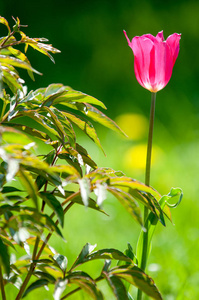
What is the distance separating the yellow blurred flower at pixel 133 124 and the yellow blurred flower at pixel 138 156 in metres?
0.16

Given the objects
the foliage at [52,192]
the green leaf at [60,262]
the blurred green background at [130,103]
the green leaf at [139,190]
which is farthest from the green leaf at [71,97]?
the blurred green background at [130,103]

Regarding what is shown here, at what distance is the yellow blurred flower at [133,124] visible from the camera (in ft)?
9.48

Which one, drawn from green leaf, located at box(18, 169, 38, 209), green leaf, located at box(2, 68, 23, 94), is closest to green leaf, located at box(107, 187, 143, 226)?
green leaf, located at box(18, 169, 38, 209)

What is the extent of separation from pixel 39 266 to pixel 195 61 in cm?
320

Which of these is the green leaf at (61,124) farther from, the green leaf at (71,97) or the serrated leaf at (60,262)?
the serrated leaf at (60,262)

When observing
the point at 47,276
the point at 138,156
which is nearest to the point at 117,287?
the point at 47,276

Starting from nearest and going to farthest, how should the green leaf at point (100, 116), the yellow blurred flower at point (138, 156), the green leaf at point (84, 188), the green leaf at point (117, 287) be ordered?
the green leaf at point (84, 188)
the green leaf at point (117, 287)
the green leaf at point (100, 116)
the yellow blurred flower at point (138, 156)

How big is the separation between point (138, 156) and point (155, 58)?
1.74m

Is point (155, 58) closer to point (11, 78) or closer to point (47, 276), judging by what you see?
point (11, 78)

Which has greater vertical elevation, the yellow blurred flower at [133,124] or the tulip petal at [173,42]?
the tulip petal at [173,42]

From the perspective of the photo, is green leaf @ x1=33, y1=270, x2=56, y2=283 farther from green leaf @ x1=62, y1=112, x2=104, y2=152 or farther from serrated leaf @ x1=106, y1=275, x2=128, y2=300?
green leaf @ x1=62, y1=112, x2=104, y2=152

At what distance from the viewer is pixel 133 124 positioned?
296cm

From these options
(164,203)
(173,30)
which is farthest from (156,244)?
(173,30)

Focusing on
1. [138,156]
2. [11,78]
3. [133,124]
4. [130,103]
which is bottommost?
[138,156]
